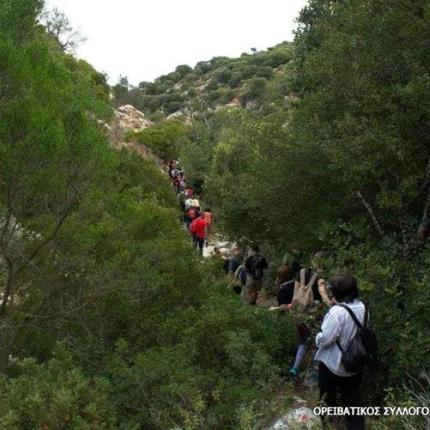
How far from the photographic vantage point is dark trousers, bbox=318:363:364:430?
474 cm

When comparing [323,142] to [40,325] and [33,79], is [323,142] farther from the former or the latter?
[40,325]

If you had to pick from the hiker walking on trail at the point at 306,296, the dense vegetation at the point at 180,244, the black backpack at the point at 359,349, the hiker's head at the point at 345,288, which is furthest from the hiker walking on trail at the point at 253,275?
the black backpack at the point at 359,349

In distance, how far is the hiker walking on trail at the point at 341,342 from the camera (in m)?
4.57

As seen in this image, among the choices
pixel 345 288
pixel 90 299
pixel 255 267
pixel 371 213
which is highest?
pixel 371 213

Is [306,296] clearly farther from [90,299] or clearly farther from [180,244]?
[90,299]

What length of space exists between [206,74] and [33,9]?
93242mm

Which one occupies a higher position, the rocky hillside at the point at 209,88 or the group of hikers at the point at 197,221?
the rocky hillside at the point at 209,88

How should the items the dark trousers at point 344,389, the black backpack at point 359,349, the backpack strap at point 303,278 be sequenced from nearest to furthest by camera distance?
the black backpack at point 359,349 < the dark trousers at point 344,389 < the backpack strap at point 303,278

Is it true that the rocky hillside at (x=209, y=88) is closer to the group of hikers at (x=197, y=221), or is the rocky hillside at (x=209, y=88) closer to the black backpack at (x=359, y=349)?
the group of hikers at (x=197, y=221)

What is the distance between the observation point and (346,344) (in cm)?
457

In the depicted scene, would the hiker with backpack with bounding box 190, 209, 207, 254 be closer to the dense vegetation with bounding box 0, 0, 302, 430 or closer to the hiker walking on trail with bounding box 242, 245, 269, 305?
the hiker walking on trail with bounding box 242, 245, 269, 305

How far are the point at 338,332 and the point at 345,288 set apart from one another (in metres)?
0.38

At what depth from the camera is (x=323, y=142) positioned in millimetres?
7141

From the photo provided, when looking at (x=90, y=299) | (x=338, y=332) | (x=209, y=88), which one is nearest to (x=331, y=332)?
(x=338, y=332)
